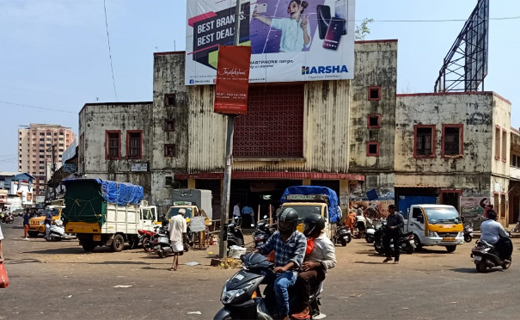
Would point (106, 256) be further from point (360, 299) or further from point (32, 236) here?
point (32, 236)

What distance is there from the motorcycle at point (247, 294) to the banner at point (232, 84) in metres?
10.8

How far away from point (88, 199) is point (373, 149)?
1839 centimetres

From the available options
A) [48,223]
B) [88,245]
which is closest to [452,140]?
[88,245]

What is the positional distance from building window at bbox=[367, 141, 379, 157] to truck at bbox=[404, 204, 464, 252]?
472 inches

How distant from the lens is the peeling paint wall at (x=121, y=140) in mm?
37344

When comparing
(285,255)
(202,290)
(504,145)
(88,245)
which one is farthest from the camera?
(504,145)

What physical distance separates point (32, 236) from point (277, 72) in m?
16.4

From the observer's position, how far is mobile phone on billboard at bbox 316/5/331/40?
1255 inches

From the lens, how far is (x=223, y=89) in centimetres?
1688

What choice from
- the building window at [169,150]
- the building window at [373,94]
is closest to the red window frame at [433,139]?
the building window at [373,94]

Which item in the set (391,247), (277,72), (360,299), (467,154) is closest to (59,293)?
(360,299)

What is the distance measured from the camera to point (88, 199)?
2014 cm

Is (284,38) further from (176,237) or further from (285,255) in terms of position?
(285,255)

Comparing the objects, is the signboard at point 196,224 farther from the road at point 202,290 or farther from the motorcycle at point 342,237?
the motorcycle at point 342,237
